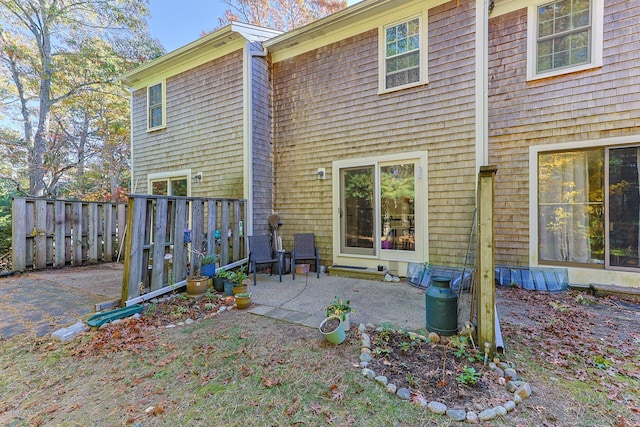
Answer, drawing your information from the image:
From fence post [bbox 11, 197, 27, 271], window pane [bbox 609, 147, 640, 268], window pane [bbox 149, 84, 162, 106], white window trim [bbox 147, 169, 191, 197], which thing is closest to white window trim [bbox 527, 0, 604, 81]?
window pane [bbox 609, 147, 640, 268]

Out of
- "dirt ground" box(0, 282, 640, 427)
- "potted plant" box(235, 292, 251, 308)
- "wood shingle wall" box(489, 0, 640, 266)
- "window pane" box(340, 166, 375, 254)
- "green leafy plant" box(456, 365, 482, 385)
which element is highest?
"wood shingle wall" box(489, 0, 640, 266)

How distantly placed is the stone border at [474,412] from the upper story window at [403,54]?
469 cm

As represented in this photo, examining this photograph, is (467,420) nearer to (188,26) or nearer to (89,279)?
(89,279)

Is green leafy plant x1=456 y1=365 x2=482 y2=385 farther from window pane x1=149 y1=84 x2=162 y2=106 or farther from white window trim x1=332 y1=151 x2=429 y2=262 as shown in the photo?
window pane x1=149 y1=84 x2=162 y2=106

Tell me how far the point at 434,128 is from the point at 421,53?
139cm

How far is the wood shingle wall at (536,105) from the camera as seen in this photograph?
434 centimetres

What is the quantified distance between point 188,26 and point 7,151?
9178 millimetres

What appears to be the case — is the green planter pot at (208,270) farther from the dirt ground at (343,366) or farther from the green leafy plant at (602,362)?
the green leafy plant at (602,362)

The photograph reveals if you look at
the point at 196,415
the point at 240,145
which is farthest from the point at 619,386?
the point at 240,145

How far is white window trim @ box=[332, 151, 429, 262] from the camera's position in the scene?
532cm

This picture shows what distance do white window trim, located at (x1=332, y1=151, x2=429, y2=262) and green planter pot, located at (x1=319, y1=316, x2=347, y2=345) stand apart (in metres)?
2.85

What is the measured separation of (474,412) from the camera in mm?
1922

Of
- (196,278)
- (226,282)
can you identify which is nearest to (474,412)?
(226,282)

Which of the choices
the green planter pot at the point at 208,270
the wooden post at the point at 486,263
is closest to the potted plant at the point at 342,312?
the wooden post at the point at 486,263
